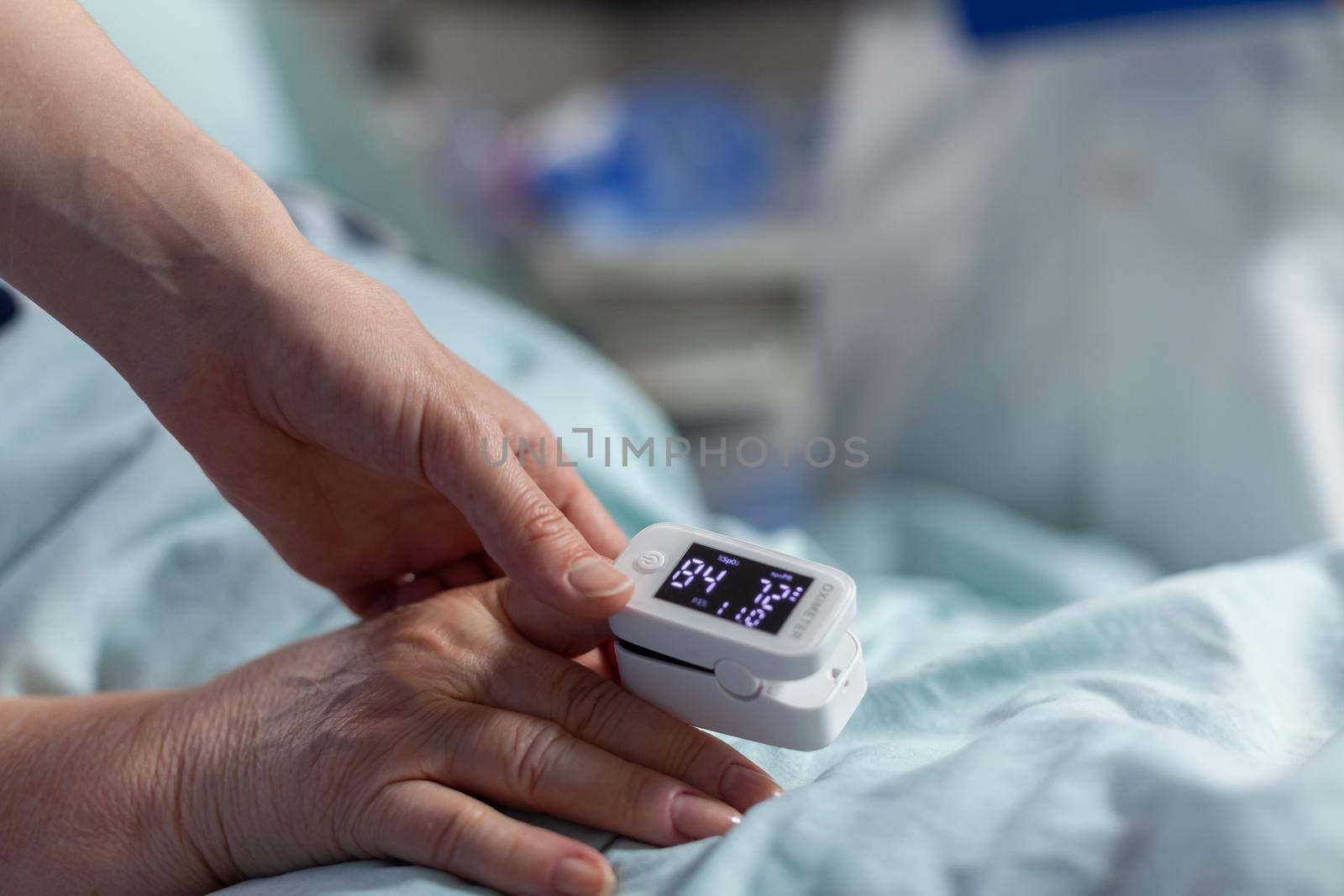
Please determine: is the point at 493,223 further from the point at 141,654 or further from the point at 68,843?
the point at 68,843

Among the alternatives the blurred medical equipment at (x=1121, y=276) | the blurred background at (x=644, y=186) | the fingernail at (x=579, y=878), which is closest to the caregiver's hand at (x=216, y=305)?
the fingernail at (x=579, y=878)

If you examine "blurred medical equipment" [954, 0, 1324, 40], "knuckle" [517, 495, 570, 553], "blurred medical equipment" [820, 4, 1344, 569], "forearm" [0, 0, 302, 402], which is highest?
"forearm" [0, 0, 302, 402]

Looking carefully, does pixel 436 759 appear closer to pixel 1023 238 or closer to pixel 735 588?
pixel 735 588

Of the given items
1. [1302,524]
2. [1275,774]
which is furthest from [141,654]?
[1302,524]

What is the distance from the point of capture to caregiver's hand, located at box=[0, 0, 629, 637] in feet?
1.72

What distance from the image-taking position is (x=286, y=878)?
51 centimetres

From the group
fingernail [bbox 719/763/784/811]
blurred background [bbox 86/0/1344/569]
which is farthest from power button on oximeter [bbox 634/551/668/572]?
blurred background [bbox 86/0/1344/569]

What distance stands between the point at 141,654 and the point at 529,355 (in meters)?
0.36

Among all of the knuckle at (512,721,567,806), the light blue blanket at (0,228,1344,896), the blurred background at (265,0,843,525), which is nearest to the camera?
the light blue blanket at (0,228,1344,896)

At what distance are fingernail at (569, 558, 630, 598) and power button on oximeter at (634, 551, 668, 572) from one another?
30mm

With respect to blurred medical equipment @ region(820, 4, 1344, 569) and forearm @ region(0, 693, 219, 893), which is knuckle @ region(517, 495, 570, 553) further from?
blurred medical equipment @ region(820, 4, 1344, 569)

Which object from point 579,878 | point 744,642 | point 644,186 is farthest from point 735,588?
point 644,186

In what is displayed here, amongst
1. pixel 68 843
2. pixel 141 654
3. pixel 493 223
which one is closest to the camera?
pixel 68 843

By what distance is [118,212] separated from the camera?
55 cm
